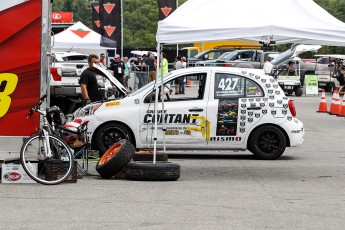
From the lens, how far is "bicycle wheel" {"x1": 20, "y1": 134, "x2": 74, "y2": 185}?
42.5 feet

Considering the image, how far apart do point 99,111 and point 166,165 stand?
10.9 ft

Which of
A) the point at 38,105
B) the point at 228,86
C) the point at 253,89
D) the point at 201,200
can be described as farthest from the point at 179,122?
the point at 201,200

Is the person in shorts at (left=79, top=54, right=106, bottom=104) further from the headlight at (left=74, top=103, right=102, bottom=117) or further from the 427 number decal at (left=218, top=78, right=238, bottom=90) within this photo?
the 427 number decal at (left=218, top=78, right=238, bottom=90)

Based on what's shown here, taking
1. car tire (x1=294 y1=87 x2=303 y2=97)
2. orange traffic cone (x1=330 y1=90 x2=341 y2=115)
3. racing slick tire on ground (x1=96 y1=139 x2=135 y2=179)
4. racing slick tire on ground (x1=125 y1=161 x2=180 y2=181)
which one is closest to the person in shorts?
racing slick tire on ground (x1=96 y1=139 x2=135 y2=179)

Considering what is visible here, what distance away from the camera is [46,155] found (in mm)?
13078

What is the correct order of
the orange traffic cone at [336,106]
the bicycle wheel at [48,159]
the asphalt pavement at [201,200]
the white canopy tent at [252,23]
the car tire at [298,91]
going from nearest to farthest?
1. the asphalt pavement at [201,200]
2. the bicycle wheel at [48,159]
3. the white canopy tent at [252,23]
4. the orange traffic cone at [336,106]
5. the car tire at [298,91]

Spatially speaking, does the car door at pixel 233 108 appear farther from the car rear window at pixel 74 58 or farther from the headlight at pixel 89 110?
the car rear window at pixel 74 58

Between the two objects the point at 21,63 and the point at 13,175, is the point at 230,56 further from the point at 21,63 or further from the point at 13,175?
the point at 13,175

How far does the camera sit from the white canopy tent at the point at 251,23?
46.2 ft

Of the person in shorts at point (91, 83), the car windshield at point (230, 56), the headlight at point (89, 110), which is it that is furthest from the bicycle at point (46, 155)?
the car windshield at point (230, 56)

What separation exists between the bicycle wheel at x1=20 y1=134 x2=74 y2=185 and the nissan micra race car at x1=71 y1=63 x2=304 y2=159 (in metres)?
3.32

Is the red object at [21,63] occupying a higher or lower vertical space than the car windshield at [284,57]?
higher

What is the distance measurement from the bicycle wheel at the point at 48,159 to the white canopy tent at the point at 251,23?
143 centimetres

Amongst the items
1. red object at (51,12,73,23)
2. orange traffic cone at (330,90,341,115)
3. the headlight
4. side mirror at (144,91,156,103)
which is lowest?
orange traffic cone at (330,90,341,115)
